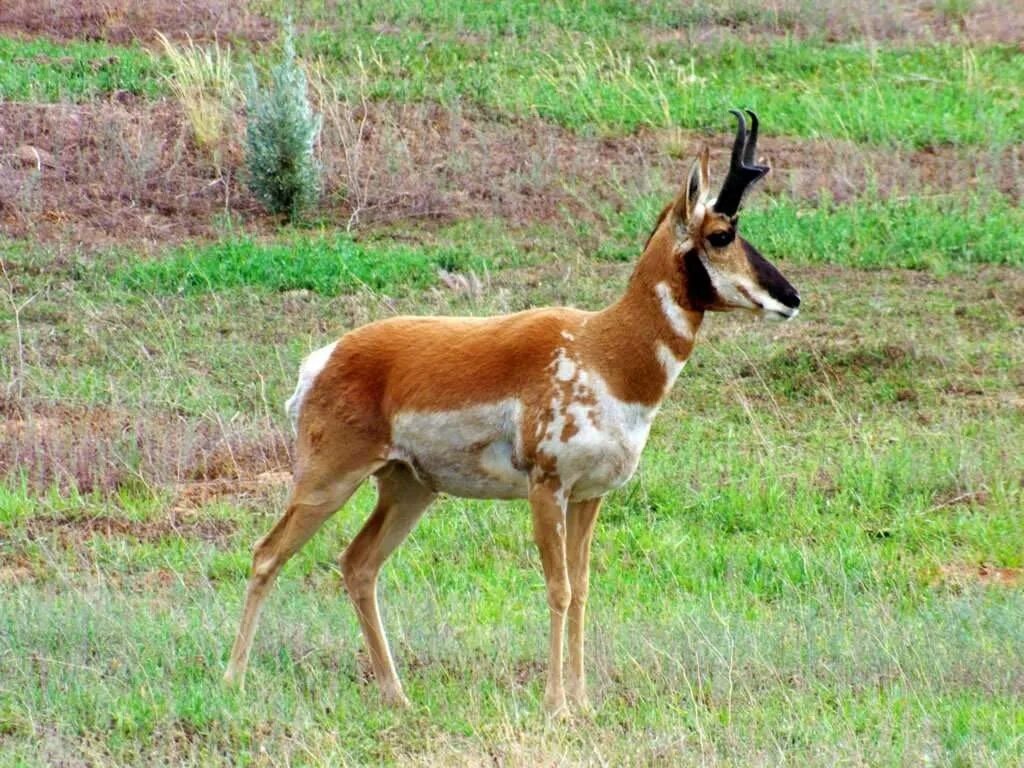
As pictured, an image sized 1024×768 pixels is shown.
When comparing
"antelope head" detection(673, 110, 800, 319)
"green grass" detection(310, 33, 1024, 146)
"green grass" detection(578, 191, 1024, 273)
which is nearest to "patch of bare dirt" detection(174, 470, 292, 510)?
"antelope head" detection(673, 110, 800, 319)

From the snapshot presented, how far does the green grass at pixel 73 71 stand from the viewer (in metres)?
20.0

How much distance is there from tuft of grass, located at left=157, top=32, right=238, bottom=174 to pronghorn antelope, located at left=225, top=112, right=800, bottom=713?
11.3 meters

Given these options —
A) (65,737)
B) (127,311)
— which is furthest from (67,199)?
(65,737)

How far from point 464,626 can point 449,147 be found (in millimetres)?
11379

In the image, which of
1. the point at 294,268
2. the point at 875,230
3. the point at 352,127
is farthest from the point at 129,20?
the point at 875,230

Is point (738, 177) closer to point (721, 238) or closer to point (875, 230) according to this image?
point (721, 238)

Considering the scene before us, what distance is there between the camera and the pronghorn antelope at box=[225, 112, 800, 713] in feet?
24.8

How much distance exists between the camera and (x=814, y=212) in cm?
1780

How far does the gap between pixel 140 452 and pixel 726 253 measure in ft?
16.4

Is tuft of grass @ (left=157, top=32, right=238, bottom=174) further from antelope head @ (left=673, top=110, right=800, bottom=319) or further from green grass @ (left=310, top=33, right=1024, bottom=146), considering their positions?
antelope head @ (left=673, top=110, right=800, bottom=319)

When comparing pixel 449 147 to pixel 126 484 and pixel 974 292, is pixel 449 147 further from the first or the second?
pixel 126 484

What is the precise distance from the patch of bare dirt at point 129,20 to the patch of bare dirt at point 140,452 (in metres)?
11.8

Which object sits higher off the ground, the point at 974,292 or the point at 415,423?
the point at 415,423

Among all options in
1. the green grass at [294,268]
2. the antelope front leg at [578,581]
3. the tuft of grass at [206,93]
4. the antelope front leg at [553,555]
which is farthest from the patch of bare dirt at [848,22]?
the antelope front leg at [553,555]
